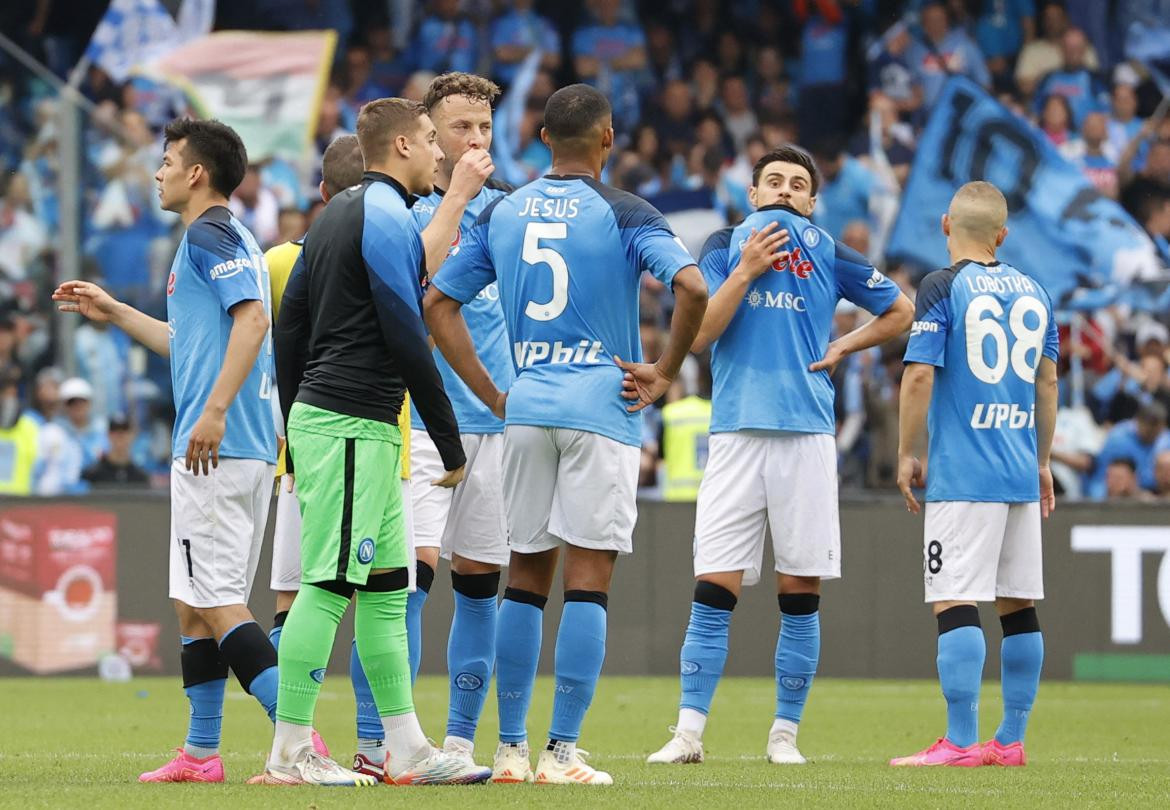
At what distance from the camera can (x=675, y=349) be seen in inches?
263

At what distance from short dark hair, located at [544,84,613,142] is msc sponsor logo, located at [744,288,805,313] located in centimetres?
156

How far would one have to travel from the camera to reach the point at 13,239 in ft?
58.3

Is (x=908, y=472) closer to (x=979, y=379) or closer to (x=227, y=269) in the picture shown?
(x=979, y=379)

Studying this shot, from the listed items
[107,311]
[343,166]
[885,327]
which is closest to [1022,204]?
[885,327]

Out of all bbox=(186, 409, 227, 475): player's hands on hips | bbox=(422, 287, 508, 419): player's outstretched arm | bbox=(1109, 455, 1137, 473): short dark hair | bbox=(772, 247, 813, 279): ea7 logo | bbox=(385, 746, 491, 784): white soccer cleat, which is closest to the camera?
bbox=(385, 746, 491, 784): white soccer cleat

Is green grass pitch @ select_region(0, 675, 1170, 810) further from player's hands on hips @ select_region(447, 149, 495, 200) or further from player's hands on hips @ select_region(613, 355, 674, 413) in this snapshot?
player's hands on hips @ select_region(447, 149, 495, 200)

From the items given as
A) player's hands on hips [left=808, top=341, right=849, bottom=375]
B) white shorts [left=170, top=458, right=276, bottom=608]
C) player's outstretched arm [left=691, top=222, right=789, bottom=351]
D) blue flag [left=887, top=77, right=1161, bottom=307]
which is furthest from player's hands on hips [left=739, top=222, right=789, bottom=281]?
blue flag [left=887, top=77, right=1161, bottom=307]

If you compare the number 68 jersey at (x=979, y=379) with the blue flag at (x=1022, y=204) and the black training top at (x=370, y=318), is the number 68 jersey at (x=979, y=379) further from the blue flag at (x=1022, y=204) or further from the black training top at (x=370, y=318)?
the blue flag at (x=1022, y=204)

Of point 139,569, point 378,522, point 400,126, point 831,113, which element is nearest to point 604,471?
point 378,522

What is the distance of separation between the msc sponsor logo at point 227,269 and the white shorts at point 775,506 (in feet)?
7.77

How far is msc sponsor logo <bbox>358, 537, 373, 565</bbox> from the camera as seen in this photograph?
20.5 ft


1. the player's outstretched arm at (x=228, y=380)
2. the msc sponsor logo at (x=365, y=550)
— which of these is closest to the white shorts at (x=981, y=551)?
the msc sponsor logo at (x=365, y=550)

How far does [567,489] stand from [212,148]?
74.0 inches

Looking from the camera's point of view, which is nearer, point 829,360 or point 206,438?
point 206,438
